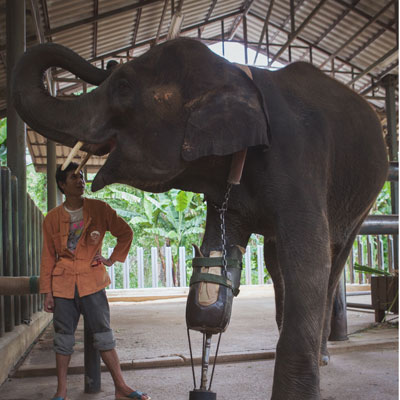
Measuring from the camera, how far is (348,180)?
2.65 m

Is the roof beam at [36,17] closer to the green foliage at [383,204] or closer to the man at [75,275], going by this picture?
the man at [75,275]

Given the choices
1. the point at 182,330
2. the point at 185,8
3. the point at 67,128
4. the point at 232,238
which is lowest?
the point at 182,330

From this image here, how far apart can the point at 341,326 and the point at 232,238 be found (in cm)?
231

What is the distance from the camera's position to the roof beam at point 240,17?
15125 mm

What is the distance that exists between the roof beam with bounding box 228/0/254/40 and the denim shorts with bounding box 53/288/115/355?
12.9 m

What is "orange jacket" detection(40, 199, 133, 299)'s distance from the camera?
9.82 feet

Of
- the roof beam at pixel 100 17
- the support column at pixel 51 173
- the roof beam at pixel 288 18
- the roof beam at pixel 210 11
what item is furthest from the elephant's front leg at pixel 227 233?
the roof beam at pixel 210 11

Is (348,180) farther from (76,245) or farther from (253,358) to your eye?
(253,358)

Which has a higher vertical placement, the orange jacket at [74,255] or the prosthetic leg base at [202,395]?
the orange jacket at [74,255]

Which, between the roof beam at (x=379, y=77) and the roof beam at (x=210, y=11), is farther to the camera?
the roof beam at (x=379, y=77)

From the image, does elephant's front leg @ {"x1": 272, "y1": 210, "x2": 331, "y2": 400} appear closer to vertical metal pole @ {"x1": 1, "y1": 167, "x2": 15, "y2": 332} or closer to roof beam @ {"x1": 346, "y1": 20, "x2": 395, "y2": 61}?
vertical metal pole @ {"x1": 1, "y1": 167, "x2": 15, "y2": 332}

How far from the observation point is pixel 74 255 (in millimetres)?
3035

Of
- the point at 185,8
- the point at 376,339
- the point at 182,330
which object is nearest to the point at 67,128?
the point at 376,339

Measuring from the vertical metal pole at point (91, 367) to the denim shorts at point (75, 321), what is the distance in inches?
4.1
